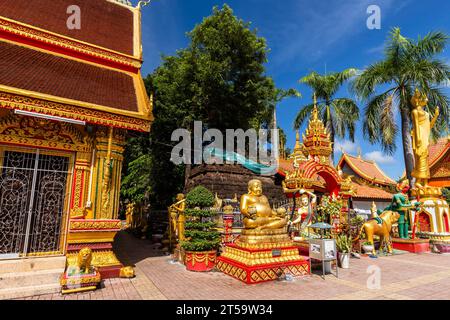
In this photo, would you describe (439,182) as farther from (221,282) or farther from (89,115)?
(89,115)

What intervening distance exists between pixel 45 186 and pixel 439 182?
25.1m

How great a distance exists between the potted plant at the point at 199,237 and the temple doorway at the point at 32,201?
3325 mm

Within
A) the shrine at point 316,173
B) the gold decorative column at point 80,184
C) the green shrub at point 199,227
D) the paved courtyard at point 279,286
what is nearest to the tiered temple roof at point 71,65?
the gold decorative column at point 80,184

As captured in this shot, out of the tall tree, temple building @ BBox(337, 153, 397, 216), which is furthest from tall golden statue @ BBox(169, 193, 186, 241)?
temple building @ BBox(337, 153, 397, 216)

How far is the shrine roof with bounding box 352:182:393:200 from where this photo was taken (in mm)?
19681

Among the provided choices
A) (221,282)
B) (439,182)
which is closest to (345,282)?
(221,282)

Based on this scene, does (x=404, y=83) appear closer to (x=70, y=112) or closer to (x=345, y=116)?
(x=345, y=116)

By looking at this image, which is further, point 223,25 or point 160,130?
point 160,130

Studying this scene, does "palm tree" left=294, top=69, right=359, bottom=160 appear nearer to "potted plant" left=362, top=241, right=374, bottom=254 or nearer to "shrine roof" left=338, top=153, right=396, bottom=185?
"shrine roof" left=338, top=153, right=396, bottom=185

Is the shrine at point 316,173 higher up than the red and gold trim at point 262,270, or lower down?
higher up

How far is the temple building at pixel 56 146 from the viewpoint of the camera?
644cm

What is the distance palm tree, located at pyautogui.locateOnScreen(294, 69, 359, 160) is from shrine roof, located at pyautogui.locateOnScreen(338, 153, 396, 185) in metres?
4.39

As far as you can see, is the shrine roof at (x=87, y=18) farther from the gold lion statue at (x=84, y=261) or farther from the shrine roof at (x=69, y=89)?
the gold lion statue at (x=84, y=261)

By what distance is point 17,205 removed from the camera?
6.59 metres
